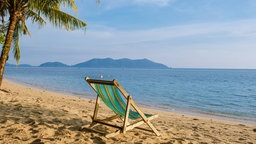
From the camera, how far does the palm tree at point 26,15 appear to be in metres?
6.22

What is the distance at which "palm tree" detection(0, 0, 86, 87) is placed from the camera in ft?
20.4

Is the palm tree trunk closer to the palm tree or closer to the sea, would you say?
the palm tree

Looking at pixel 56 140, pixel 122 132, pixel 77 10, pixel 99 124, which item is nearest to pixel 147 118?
pixel 122 132

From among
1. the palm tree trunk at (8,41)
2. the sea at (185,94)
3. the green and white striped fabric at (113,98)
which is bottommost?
the sea at (185,94)

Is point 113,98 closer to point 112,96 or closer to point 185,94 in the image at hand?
point 112,96

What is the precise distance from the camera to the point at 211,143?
14.0 ft

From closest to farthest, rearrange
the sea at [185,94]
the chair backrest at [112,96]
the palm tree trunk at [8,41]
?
the chair backrest at [112,96]
the palm tree trunk at [8,41]
the sea at [185,94]

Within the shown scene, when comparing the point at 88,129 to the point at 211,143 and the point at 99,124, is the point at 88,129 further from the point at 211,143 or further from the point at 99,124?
the point at 211,143

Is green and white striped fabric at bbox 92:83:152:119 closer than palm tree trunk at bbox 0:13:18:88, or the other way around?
green and white striped fabric at bbox 92:83:152:119

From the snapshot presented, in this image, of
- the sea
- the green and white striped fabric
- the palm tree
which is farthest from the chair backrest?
the sea

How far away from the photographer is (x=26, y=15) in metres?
7.92

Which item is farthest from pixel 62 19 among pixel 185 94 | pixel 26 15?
pixel 185 94

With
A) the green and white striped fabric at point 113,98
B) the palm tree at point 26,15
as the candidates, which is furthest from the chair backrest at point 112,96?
the palm tree at point 26,15

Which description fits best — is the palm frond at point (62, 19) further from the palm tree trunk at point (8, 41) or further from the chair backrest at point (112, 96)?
the chair backrest at point (112, 96)
